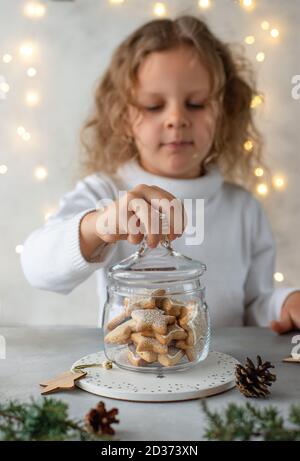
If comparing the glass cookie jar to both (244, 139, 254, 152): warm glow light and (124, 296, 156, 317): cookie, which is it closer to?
(124, 296, 156, 317): cookie

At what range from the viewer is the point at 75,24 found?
1.57 m

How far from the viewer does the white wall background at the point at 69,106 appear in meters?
1.58

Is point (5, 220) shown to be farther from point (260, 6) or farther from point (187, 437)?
point (187, 437)

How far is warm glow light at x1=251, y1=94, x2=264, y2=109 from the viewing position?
1625 mm

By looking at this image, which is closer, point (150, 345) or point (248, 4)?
point (150, 345)

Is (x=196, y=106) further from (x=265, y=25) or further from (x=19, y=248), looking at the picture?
(x=19, y=248)

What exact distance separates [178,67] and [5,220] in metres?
0.71

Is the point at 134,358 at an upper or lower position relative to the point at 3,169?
lower

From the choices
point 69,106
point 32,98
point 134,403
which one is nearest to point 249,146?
point 69,106

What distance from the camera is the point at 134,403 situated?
0.56 metres

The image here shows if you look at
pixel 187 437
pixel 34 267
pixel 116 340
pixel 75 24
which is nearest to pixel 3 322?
pixel 34 267

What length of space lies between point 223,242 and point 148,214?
0.64 metres

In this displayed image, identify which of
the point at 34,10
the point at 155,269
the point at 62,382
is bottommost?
the point at 62,382

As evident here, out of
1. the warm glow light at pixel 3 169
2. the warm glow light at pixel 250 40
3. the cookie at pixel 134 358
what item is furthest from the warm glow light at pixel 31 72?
the cookie at pixel 134 358
